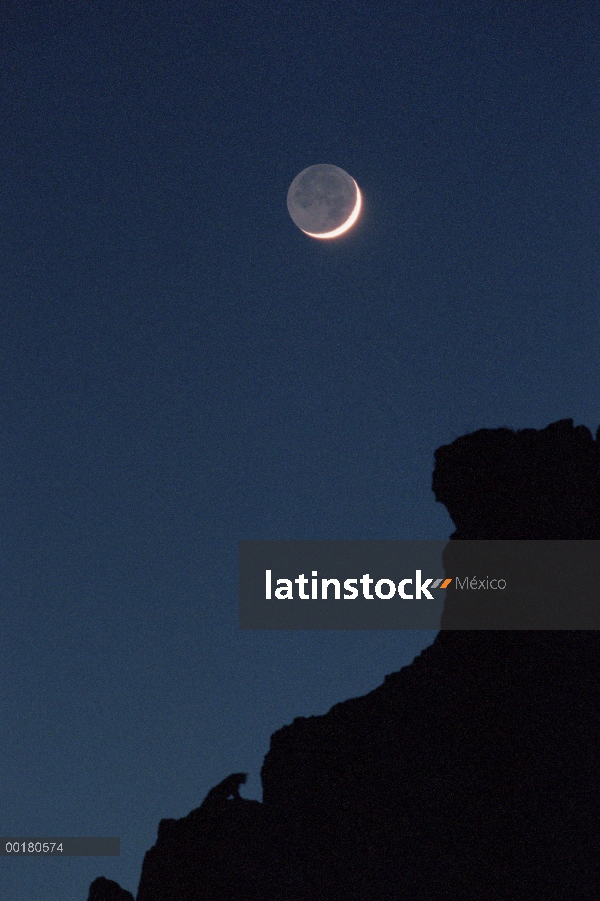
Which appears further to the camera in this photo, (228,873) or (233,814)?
(233,814)

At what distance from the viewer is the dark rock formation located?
45.4m

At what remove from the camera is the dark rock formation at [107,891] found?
45.4m

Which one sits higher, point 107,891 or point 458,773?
point 458,773

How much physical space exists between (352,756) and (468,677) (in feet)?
27.7

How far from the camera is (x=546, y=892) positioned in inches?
1246

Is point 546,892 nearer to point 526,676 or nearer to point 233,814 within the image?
point 526,676

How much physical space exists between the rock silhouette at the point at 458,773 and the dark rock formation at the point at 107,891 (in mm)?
2806

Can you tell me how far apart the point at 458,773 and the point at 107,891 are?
27.0 metres

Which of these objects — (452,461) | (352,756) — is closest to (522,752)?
(352,756)

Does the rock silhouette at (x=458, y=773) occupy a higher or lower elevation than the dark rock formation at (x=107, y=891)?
higher

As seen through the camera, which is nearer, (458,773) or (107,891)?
(458,773)

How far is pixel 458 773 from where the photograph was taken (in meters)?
36.9

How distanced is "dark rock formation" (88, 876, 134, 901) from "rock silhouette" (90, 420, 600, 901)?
2806 millimetres

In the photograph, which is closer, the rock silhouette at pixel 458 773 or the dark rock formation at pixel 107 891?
the rock silhouette at pixel 458 773
